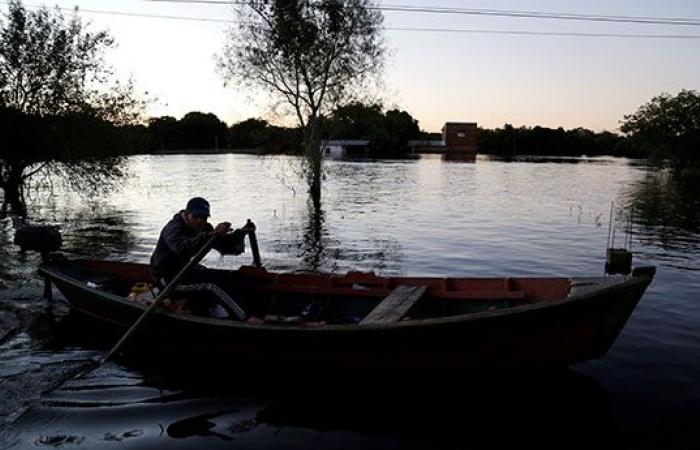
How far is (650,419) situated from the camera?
658cm

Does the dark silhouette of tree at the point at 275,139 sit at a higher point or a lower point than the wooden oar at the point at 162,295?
higher

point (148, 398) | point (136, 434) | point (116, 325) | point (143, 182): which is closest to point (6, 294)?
point (116, 325)

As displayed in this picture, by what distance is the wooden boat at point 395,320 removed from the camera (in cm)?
641

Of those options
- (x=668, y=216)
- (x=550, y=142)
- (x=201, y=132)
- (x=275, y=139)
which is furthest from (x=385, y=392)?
(x=201, y=132)

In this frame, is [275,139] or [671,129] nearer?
[275,139]

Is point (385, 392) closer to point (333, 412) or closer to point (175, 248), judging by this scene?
point (333, 412)

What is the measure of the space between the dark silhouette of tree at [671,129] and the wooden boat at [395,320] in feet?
208

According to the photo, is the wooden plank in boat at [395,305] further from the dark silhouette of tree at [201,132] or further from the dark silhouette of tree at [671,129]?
the dark silhouette of tree at [201,132]

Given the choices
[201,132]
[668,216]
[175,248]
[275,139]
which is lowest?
[668,216]

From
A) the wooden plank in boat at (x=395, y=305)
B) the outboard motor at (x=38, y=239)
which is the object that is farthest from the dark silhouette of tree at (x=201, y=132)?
the wooden plank in boat at (x=395, y=305)

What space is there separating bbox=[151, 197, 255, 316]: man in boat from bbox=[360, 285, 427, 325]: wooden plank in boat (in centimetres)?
231

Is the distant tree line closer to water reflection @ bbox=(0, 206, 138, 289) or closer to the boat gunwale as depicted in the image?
water reflection @ bbox=(0, 206, 138, 289)

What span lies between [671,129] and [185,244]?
230 ft

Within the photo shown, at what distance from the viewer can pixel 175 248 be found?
8188mm
